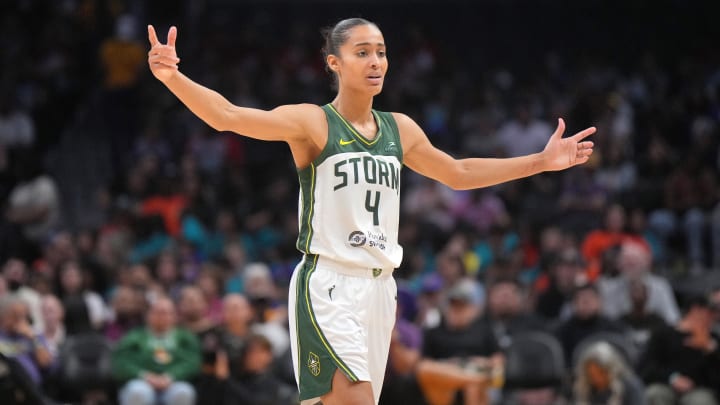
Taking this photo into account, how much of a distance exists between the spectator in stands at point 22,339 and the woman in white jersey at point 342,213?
5799 millimetres

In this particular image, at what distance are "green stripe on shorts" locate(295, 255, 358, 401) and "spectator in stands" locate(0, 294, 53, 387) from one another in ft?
18.8

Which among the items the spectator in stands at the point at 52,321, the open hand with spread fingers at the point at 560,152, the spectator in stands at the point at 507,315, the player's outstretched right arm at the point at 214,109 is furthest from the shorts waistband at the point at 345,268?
the spectator in stands at the point at 52,321

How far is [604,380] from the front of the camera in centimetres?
1043

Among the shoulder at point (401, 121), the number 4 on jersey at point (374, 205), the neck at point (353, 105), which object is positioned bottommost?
the number 4 on jersey at point (374, 205)

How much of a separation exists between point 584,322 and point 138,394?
4.46 meters

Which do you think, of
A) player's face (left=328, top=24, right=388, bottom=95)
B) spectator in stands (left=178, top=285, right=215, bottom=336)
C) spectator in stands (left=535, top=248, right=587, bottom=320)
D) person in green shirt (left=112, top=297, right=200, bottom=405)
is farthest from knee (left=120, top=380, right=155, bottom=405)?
player's face (left=328, top=24, right=388, bottom=95)

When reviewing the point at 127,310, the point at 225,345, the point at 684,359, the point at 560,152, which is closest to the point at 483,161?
the point at 560,152

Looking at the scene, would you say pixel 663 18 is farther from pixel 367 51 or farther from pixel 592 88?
pixel 367 51

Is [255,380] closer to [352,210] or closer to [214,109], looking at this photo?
[352,210]

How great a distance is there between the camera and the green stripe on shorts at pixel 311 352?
5566 mm

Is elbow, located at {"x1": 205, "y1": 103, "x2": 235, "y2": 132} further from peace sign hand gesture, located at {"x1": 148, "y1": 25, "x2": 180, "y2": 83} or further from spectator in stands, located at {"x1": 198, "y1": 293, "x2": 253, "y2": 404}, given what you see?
spectator in stands, located at {"x1": 198, "y1": 293, "x2": 253, "y2": 404}

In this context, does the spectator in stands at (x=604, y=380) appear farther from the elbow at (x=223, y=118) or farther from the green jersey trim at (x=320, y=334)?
the elbow at (x=223, y=118)

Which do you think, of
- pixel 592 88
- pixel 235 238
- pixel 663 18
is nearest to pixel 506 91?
pixel 592 88

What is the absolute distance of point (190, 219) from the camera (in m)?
15.4
